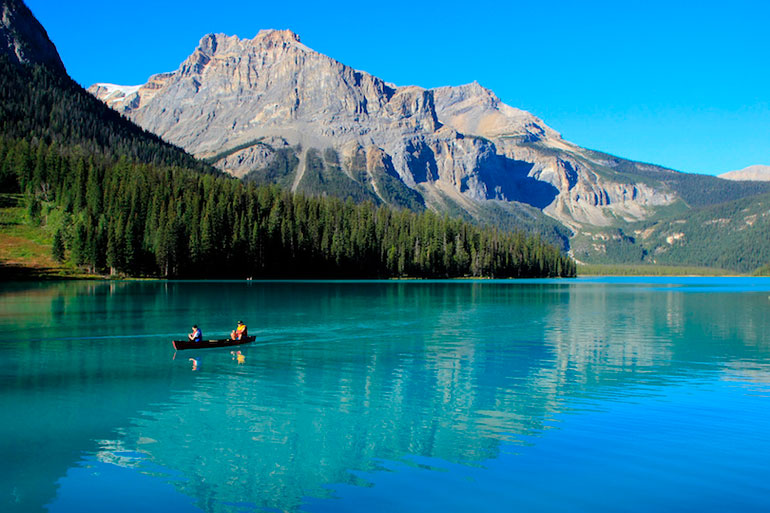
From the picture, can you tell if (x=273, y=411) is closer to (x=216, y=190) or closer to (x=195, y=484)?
(x=195, y=484)

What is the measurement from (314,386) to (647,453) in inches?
688

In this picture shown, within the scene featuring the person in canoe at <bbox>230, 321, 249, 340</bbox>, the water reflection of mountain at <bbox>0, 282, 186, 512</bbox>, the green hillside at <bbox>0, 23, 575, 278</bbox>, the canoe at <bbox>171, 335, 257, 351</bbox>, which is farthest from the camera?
the green hillside at <bbox>0, 23, 575, 278</bbox>

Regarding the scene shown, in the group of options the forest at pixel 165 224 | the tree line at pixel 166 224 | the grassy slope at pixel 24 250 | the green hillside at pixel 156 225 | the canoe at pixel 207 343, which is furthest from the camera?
the tree line at pixel 166 224

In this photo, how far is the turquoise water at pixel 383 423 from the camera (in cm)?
1702

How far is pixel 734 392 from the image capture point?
31031 millimetres

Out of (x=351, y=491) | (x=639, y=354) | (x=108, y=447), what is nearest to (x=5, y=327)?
(x=108, y=447)

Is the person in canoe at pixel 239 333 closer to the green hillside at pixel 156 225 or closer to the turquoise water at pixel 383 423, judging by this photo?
the turquoise water at pixel 383 423

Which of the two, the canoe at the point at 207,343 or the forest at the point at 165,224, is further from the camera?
the forest at the point at 165,224

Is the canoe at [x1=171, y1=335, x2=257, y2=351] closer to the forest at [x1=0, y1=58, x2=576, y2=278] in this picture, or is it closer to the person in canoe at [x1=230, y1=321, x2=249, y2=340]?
the person in canoe at [x1=230, y1=321, x2=249, y2=340]

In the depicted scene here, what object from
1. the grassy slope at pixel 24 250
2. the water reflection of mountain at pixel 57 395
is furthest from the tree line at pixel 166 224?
the water reflection of mountain at pixel 57 395

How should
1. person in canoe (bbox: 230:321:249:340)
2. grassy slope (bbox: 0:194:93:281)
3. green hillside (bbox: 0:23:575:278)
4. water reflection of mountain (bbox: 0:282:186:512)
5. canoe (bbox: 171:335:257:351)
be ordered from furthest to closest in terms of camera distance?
green hillside (bbox: 0:23:575:278)
grassy slope (bbox: 0:194:93:281)
person in canoe (bbox: 230:321:249:340)
canoe (bbox: 171:335:257:351)
water reflection of mountain (bbox: 0:282:186:512)

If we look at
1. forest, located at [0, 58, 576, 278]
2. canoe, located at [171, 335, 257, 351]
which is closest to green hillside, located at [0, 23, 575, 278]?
forest, located at [0, 58, 576, 278]

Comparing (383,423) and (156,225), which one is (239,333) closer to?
(383,423)

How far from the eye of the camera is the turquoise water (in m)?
17.0
